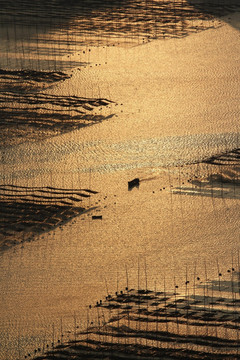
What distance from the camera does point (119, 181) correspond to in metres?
5.35

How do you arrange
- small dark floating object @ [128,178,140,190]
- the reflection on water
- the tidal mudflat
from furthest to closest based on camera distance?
the reflection on water < small dark floating object @ [128,178,140,190] < the tidal mudflat

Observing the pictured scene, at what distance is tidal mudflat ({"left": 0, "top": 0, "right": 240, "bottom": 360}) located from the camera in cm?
420

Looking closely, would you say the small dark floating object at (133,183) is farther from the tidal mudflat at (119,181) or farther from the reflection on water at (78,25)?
the reflection on water at (78,25)

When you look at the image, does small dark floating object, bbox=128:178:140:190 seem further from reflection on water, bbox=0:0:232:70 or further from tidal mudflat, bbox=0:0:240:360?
reflection on water, bbox=0:0:232:70

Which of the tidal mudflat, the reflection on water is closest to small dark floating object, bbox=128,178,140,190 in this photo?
the tidal mudflat

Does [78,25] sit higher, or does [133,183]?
[78,25]

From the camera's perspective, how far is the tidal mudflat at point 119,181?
4.20m

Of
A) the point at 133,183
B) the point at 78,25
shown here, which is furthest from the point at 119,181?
the point at 78,25

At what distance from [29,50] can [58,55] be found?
0.77ft

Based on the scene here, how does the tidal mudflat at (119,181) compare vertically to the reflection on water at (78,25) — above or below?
below

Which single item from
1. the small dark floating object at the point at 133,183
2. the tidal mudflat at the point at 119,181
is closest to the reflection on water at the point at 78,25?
the tidal mudflat at the point at 119,181

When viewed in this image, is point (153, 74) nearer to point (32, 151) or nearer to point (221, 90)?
point (221, 90)

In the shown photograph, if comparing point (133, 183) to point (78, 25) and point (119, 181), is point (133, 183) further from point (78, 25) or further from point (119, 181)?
point (78, 25)

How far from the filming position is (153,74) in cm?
653
